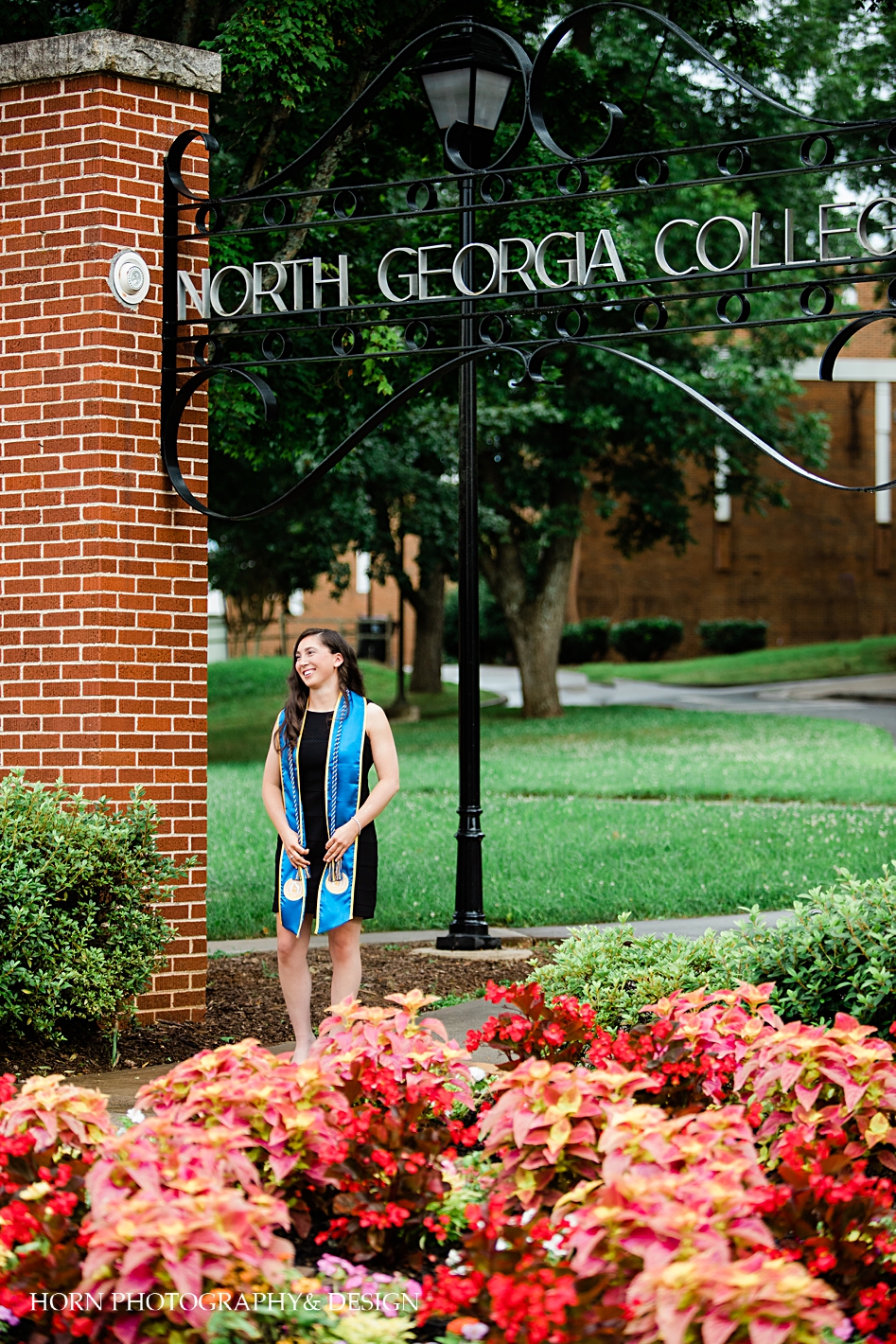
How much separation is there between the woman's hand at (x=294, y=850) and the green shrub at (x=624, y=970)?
93 centimetres

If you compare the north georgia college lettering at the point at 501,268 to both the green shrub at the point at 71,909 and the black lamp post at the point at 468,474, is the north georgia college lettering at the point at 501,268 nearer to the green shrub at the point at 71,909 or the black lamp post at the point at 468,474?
the black lamp post at the point at 468,474

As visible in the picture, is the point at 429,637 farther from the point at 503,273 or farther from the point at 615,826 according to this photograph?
the point at 503,273

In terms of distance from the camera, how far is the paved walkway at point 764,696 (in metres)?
28.6

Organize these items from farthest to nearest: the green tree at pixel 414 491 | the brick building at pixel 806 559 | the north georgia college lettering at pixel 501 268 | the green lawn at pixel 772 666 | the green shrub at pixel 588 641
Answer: the green shrub at pixel 588 641 < the brick building at pixel 806 559 < the green lawn at pixel 772 666 < the green tree at pixel 414 491 < the north georgia college lettering at pixel 501 268

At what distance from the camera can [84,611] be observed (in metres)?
6.48

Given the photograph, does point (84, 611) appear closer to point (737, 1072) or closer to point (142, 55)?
point (142, 55)

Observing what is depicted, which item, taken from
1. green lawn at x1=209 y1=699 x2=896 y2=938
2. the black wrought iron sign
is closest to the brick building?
green lawn at x1=209 y1=699 x2=896 y2=938

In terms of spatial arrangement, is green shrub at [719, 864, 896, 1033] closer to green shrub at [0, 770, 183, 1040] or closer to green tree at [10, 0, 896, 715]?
green shrub at [0, 770, 183, 1040]

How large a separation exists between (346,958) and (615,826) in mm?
8257

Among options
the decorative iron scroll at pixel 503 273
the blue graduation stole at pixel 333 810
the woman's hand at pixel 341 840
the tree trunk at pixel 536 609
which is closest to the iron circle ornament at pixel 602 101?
the decorative iron scroll at pixel 503 273

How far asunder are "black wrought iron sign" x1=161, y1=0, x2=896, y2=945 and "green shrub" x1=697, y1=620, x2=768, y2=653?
108ft

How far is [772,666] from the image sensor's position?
40.2 meters

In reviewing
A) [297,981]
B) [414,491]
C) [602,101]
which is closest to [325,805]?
[297,981]

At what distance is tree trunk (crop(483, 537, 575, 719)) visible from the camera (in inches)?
1099
